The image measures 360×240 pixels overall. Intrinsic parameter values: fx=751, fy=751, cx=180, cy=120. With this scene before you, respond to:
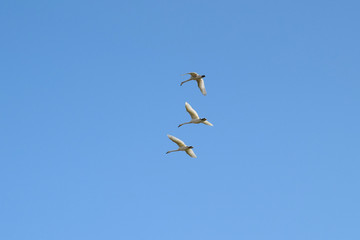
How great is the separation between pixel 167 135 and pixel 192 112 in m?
5.55

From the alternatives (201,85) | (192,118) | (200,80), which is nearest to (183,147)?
(192,118)

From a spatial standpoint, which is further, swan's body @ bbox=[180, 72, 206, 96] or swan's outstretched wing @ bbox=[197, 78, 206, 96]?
swan's body @ bbox=[180, 72, 206, 96]

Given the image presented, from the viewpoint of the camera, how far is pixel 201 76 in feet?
371

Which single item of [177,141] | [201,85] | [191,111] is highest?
[201,85]

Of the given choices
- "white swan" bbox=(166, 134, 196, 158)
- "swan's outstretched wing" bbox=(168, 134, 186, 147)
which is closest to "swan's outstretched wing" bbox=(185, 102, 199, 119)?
"swan's outstretched wing" bbox=(168, 134, 186, 147)

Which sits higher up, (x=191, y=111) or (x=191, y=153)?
(x=191, y=111)

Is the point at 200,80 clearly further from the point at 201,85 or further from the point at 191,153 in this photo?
the point at 191,153

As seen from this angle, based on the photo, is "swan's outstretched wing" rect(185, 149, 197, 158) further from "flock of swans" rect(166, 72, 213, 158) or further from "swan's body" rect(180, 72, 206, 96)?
"swan's body" rect(180, 72, 206, 96)

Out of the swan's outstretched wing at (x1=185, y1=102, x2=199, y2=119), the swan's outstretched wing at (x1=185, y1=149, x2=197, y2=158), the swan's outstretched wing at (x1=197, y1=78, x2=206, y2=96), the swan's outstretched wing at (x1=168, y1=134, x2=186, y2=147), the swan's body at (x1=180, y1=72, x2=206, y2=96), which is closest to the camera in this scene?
the swan's outstretched wing at (x1=197, y1=78, x2=206, y2=96)

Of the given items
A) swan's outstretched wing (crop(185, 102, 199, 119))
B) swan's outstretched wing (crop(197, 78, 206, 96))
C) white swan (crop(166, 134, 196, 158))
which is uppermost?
swan's outstretched wing (crop(197, 78, 206, 96))

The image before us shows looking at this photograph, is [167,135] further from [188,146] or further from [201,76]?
[201,76]

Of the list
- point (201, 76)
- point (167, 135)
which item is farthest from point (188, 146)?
point (201, 76)

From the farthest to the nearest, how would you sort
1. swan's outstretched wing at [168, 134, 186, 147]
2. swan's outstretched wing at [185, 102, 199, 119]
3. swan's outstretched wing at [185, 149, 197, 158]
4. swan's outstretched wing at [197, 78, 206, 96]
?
→ 1. swan's outstretched wing at [185, 149, 197, 158]
2. swan's outstretched wing at [168, 134, 186, 147]
3. swan's outstretched wing at [185, 102, 199, 119]
4. swan's outstretched wing at [197, 78, 206, 96]

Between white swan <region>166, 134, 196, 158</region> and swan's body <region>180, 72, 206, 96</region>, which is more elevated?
swan's body <region>180, 72, 206, 96</region>
